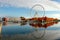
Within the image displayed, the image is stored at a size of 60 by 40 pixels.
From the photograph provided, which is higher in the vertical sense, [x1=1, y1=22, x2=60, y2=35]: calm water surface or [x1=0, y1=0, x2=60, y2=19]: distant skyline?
[x1=0, y1=0, x2=60, y2=19]: distant skyline

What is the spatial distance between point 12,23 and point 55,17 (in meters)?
0.71

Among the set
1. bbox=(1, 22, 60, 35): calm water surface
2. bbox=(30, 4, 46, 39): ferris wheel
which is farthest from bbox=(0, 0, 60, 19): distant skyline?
bbox=(1, 22, 60, 35): calm water surface

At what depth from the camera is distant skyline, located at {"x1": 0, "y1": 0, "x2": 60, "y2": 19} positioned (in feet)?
8.36

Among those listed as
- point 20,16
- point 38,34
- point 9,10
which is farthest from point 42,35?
point 9,10

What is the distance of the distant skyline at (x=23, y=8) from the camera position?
2.55m

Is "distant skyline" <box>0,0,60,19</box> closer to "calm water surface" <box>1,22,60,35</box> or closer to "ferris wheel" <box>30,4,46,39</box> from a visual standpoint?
"ferris wheel" <box>30,4,46,39</box>

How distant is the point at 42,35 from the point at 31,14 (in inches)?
15.4

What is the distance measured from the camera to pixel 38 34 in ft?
8.52

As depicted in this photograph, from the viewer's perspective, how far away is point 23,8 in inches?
102

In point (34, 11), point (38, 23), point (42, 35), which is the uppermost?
point (34, 11)

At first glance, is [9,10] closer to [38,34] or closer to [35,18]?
[35,18]

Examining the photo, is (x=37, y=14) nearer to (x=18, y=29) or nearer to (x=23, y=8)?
(x=23, y=8)

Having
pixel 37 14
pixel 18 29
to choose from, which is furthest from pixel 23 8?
pixel 18 29

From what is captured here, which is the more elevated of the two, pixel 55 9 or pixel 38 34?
pixel 55 9
